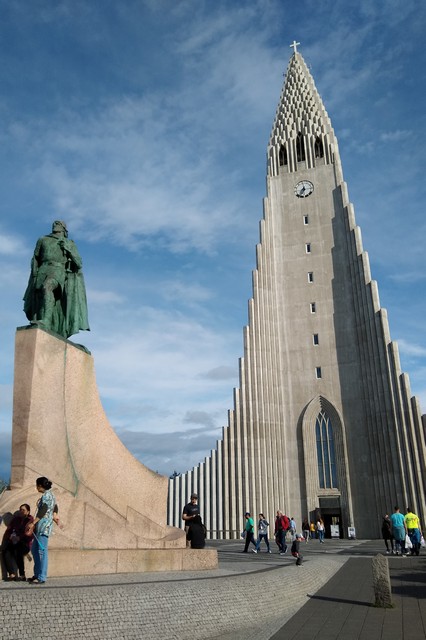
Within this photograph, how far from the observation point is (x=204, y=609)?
19.7ft

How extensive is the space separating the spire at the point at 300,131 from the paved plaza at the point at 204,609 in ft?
127

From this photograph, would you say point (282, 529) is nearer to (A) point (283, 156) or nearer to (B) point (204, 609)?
(B) point (204, 609)

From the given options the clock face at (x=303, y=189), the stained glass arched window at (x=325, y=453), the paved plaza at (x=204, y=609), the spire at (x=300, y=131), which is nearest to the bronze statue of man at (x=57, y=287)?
the paved plaza at (x=204, y=609)

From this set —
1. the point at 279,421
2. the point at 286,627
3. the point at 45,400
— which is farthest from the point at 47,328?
the point at 279,421

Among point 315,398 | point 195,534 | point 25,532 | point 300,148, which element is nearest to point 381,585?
point 195,534

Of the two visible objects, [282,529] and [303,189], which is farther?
[303,189]

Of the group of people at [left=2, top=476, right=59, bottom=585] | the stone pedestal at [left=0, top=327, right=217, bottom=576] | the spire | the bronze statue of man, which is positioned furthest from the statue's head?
the spire

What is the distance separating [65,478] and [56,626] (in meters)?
3.55

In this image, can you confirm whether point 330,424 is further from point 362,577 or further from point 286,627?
point 286,627

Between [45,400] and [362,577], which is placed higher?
[45,400]

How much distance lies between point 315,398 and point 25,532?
3137 centimetres

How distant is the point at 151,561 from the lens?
8281 mm

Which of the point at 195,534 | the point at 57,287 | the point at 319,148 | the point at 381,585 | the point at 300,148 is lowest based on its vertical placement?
the point at 381,585

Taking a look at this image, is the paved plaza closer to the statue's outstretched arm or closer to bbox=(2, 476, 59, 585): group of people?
bbox=(2, 476, 59, 585): group of people
